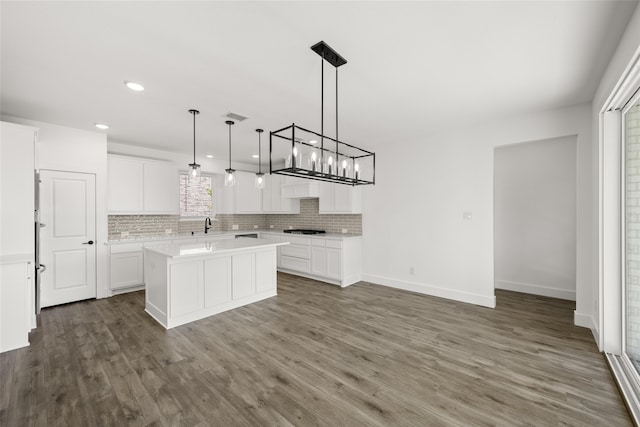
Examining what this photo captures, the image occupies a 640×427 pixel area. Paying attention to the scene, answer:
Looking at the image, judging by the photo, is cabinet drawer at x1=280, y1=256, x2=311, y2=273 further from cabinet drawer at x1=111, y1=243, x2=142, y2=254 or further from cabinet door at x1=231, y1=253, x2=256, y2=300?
cabinet drawer at x1=111, y1=243, x2=142, y2=254

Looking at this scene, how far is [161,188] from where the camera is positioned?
16.5 ft

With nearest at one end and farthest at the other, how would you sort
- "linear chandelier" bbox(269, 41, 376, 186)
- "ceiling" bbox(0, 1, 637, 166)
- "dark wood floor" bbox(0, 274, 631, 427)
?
"ceiling" bbox(0, 1, 637, 166) → "dark wood floor" bbox(0, 274, 631, 427) → "linear chandelier" bbox(269, 41, 376, 186)

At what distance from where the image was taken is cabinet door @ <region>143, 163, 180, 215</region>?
486 centimetres

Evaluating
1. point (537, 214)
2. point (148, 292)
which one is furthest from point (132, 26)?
point (537, 214)

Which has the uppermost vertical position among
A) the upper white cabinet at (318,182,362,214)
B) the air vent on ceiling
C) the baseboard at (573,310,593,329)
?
the air vent on ceiling

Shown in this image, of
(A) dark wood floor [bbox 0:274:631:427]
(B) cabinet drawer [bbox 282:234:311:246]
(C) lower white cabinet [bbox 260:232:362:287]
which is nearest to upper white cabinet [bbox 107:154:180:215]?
(A) dark wood floor [bbox 0:274:631:427]

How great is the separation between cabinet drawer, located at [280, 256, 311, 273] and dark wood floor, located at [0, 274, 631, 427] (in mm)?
1905

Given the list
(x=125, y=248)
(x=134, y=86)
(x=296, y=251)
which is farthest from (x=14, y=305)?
(x=296, y=251)

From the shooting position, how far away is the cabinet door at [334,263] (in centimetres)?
496

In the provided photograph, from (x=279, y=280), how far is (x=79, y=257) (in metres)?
3.21

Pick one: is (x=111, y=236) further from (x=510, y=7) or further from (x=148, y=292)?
(x=510, y=7)

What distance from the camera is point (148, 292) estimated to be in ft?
12.2

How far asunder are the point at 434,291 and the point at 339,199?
94.4 inches

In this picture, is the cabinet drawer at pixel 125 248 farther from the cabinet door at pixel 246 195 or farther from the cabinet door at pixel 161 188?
the cabinet door at pixel 246 195
